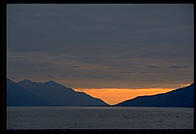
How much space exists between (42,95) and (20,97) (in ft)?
48.3

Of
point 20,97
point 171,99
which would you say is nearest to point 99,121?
point 171,99

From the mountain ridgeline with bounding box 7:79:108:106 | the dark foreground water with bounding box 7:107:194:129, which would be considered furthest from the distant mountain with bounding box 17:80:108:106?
the dark foreground water with bounding box 7:107:194:129

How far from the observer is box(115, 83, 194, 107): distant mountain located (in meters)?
112

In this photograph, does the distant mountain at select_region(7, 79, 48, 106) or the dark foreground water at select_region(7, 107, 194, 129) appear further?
the distant mountain at select_region(7, 79, 48, 106)

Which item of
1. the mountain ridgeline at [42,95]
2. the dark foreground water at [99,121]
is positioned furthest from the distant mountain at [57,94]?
the dark foreground water at [99,121]

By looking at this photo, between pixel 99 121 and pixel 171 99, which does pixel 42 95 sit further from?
pixel 99 121

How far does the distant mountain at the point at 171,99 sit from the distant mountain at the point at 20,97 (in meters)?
42.2

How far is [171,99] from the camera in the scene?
4798 inches

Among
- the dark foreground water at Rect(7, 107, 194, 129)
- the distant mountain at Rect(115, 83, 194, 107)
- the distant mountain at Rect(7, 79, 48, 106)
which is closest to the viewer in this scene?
the dark foreground water at Rect(7, 107, 194, 129)

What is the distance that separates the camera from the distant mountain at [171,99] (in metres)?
112

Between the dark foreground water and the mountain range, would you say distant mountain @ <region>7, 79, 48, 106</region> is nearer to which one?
the mountain range
